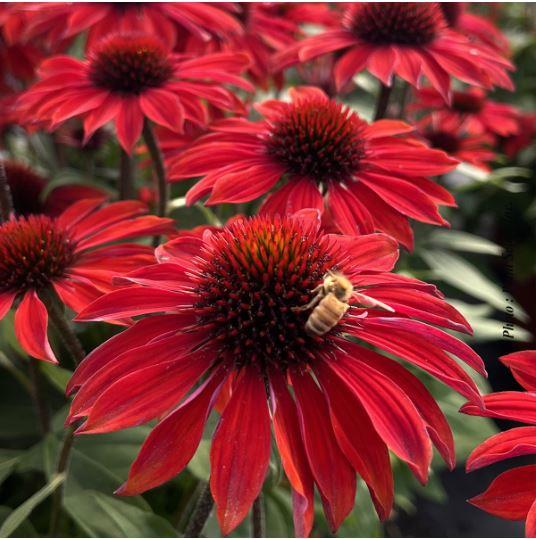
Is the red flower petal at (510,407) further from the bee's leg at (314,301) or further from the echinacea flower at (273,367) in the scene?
the bee's leg at (314,301)

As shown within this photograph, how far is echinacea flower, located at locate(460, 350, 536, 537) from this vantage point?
0.56 m

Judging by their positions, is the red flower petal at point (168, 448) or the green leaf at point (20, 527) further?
the green leaf at point (20, 527)

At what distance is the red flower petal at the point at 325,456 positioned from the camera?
0.54 meters

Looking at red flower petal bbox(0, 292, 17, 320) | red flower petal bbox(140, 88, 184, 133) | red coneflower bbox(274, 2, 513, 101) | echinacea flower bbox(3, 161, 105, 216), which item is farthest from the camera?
echinacea flower bbox(3, 161, 105, 216)

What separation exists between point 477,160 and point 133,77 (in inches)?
30.5

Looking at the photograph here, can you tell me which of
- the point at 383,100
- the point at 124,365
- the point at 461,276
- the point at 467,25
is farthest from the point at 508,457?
the point at 467,25

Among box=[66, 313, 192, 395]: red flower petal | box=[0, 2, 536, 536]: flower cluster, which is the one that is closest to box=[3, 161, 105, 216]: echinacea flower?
box=[0, 2, 536, 536]: flower cluster

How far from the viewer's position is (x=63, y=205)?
1.20m

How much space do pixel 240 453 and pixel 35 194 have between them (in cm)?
82

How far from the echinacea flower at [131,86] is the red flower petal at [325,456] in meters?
0.46

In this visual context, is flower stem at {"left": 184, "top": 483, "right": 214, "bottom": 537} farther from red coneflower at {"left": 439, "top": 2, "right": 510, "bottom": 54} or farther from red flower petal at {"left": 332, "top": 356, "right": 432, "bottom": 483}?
red coneflower at {"left": 439, "top": 2, "right": 510, "bottom": 54}

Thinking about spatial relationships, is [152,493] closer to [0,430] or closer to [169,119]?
[0,430]

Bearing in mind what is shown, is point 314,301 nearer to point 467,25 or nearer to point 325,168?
point 325,168

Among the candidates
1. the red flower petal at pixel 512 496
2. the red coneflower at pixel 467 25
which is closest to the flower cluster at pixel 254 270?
the red flower petal at pixel 512 496
